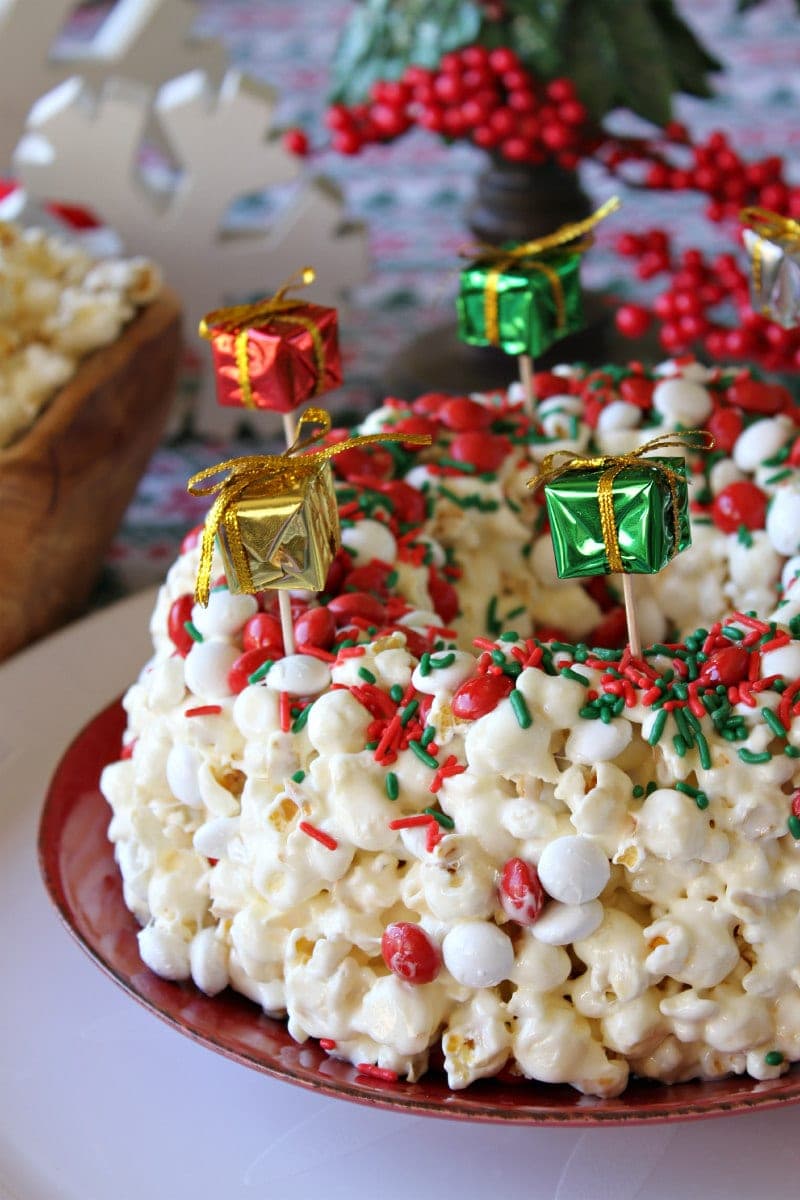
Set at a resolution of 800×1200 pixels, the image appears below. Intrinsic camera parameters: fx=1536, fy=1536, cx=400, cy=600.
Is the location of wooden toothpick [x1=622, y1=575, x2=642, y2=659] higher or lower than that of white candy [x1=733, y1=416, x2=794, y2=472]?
higher

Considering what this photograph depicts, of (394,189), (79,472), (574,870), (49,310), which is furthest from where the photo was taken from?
(394,189)

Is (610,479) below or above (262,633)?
above

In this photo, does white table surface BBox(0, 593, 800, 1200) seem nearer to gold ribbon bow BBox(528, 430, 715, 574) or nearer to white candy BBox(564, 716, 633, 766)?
white candy BBox(564, 716, 633, 766)

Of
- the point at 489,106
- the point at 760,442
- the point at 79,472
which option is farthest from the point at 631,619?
the point at 489,106

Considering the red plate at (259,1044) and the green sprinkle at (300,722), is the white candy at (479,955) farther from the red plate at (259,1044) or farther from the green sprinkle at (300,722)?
the green sprinkle at (300,722)

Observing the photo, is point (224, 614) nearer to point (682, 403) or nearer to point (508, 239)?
point (682, 403)

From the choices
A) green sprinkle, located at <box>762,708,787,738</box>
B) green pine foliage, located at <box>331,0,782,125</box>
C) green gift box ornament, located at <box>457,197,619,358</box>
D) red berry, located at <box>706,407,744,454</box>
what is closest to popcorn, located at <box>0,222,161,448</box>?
green pine foliage, located at <box>331,0,782,125</box>
